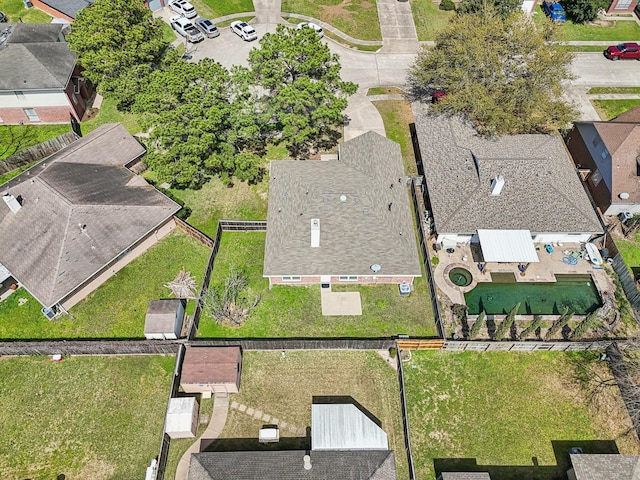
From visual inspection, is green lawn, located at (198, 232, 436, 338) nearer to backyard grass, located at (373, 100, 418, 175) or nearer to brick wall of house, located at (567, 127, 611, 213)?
backyard grass, located at (373, 100, 418, 175)

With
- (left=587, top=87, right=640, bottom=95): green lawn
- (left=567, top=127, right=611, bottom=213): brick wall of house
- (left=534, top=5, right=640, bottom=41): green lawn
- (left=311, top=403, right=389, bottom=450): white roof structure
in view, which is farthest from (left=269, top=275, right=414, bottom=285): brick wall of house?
(left=534, top=5, right=640, bottom=41): green lawn

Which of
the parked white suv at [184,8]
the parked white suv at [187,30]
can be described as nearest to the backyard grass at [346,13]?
the parked white suv at [184,8]

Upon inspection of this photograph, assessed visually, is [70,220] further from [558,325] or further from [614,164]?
[614,164]

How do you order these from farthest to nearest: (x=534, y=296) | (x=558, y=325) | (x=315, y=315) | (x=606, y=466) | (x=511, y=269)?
(x=511, y=269)
(x=534, y=296)
(x=315, y=315)
(x=558, y=325)
(x=606, y=466)

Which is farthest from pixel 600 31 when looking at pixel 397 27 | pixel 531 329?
pixel 531 329

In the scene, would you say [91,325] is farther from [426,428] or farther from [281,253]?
[426,428]

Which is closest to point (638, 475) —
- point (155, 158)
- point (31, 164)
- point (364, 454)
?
point (364, 454)
